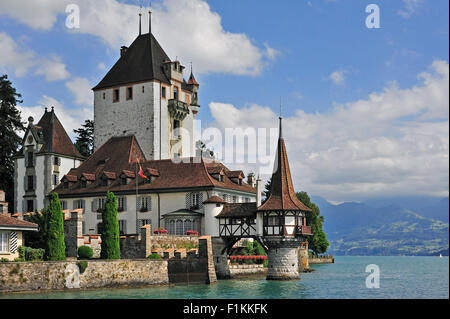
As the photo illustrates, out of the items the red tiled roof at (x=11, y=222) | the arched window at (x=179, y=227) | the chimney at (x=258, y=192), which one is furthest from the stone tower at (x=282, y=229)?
the red tiled roof at (x=11, y=222)

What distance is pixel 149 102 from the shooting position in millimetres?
76125

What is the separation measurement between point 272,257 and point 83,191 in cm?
2421

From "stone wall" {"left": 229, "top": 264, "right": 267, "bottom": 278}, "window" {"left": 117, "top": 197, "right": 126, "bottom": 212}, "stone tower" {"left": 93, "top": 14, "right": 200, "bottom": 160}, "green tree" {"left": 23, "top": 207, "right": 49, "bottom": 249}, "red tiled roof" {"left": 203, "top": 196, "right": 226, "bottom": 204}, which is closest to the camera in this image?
"green tree" {"left": 23, "top": 207, "right": 49, "bottom": 249}

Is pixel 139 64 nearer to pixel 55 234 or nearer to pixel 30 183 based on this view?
pixel 30 183

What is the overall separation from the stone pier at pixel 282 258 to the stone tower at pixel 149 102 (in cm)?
2527

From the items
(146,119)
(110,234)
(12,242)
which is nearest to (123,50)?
(146,119)

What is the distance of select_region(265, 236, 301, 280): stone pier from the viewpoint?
176 feet

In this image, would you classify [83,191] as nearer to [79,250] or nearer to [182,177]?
[182,177]

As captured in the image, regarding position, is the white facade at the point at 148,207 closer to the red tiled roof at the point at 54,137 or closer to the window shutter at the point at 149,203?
the window shutter at the point at 149,203

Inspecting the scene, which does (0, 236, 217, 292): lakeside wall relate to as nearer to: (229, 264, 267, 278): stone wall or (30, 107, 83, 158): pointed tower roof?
(229, 264, 267, 278): stone wall

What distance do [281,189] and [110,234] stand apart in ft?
51.0

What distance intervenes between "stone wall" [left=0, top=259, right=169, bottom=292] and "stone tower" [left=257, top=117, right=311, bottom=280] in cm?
992

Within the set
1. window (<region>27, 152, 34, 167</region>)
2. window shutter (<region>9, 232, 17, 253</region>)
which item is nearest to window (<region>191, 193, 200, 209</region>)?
window (<region>27, 152, 34, 167</region>)
